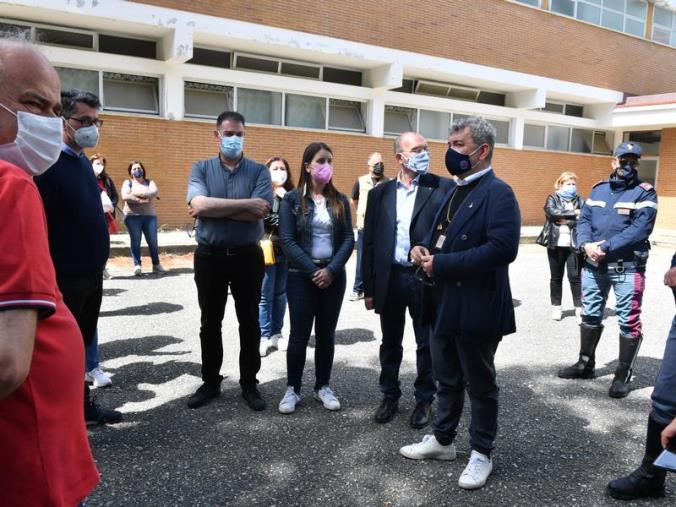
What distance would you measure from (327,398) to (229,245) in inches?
55.3

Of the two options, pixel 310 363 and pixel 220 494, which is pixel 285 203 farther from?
pixel 220 494

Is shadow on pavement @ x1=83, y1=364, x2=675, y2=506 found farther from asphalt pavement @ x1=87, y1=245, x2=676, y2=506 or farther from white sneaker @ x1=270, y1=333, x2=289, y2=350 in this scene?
white sneaker @ x1=270, y1=333, x2=289, y2=350

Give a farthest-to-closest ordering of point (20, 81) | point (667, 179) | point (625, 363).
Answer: point (667, 179) → point (625, 363) → point (20, 81)

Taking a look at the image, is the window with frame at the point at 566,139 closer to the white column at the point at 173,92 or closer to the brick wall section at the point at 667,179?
the brick wall section at the point at 667,179

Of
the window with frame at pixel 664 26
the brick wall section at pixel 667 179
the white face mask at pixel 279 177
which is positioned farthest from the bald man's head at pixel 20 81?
the window with frame at pixel 664 26

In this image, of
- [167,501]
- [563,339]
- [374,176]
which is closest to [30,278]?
[167,501]

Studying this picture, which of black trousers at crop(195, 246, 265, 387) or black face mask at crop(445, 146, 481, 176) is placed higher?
black face mask at crop(445, 146, 481, 176)

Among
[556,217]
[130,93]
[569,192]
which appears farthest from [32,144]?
[130,93]

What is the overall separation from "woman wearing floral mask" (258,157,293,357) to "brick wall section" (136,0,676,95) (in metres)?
8.52

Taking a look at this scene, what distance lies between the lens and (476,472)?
3.17 m

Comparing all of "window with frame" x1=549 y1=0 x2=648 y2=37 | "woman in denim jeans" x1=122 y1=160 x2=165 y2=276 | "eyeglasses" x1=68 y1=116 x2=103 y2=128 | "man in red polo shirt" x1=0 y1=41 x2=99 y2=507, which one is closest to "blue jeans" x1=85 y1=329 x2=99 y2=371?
"eyeglasses" x1=68 y1=116 x2=103 y2=128

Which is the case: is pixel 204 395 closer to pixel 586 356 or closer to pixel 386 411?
pixel 386 411

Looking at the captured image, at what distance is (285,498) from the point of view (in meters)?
2.99

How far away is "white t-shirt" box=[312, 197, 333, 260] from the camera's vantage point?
14.1 feet
